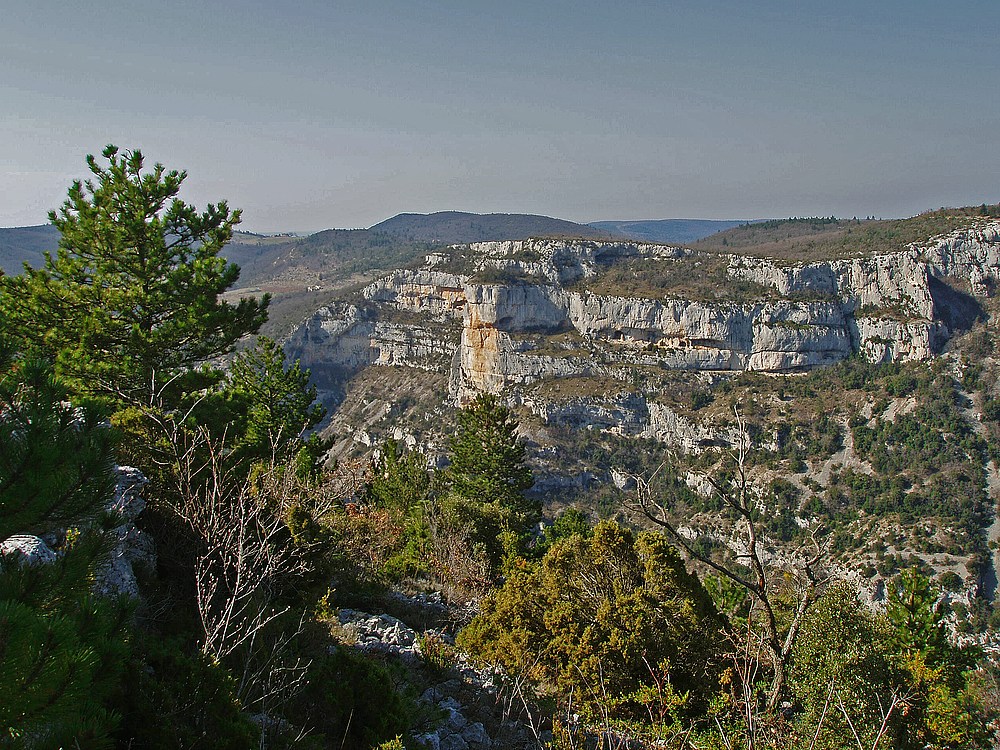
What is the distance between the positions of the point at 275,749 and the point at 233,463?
24.8ft

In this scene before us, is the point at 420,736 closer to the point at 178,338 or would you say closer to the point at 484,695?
the point at 484,695

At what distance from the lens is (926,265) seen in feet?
276

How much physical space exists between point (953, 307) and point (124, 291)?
10564 cm

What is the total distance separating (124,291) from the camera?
10.8m

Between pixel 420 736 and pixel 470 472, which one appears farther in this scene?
pixel 470 472

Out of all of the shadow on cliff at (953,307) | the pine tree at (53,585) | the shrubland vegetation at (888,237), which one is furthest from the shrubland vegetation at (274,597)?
the shrubland vegetation at (888,237)

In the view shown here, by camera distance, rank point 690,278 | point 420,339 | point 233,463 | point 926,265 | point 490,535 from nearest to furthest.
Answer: point 233,463 < point 490,535 < point 926,265 < point 690,278 < point 420,339

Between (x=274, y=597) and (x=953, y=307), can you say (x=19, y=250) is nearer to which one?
(x=274, y=597)

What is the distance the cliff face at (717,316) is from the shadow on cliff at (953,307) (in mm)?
211

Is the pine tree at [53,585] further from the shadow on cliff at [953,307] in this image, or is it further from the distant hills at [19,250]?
the distant hills at [19,250]

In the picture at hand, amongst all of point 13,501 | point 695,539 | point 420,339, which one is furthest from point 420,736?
point 420,339

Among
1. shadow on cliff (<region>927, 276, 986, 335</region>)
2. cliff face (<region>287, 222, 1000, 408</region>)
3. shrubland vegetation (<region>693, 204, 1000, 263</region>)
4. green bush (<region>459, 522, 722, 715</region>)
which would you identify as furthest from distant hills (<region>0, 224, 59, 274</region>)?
shadow on cliff (<region>927, 276, 986, 335</region>)

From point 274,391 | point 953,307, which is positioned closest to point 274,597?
point 274,391

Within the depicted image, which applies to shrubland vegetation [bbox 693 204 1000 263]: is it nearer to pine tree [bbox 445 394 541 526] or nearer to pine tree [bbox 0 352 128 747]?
pine tree [bbox 445 394 541 526]
